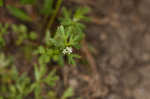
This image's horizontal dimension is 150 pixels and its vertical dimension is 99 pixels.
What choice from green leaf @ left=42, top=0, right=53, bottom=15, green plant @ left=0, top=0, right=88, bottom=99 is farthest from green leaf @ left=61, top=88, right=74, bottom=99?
green leaf @ left=42, top=0, right=53, bottom=15

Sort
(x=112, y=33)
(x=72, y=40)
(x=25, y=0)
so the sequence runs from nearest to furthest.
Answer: (x=72, y=40)
(x=25, y=0)
(x=112, y=33)

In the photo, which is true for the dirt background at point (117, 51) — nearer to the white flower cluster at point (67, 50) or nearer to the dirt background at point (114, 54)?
the dirt background at point (114, 54)

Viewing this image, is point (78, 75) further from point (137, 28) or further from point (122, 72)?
point (137, 28)

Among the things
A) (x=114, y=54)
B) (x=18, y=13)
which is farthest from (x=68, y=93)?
(x=18, y=13)

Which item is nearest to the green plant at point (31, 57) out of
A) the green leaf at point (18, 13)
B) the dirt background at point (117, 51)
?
the green leaf at point (18, 13)

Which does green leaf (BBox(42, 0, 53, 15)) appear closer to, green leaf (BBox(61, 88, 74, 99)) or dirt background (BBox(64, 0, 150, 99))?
dirt background (BBox(64, 0, 150, 99))

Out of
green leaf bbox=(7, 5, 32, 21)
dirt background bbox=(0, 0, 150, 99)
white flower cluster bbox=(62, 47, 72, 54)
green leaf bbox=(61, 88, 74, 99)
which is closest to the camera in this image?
white flower cluster bbox=(62, 47, 72, 54)

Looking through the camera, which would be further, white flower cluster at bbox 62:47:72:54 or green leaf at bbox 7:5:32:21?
green leaf at bbox 7:5:32:21

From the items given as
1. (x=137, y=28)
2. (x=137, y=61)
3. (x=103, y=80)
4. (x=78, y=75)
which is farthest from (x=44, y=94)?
(x=137, y=28)

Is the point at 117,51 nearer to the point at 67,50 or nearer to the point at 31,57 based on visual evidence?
the point at 31,57
